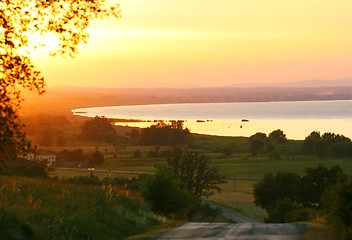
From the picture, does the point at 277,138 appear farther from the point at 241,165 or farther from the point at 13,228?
the point at 13,228

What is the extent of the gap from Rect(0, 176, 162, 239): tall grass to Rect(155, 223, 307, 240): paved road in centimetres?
168

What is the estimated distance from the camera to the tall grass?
14399mm

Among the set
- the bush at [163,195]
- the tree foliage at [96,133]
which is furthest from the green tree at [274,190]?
the tree foliage at [96,133]

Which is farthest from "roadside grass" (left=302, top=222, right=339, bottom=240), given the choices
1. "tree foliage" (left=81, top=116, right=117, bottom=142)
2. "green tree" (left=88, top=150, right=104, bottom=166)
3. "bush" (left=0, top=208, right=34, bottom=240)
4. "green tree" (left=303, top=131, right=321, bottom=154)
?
"tree foliage" (left=81, top=116, right=117, bottom=142)

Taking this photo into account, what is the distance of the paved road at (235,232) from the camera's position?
15609 millimetres

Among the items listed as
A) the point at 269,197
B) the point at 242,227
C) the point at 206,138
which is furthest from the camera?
the point at 206,138

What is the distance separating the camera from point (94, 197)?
66.3ft

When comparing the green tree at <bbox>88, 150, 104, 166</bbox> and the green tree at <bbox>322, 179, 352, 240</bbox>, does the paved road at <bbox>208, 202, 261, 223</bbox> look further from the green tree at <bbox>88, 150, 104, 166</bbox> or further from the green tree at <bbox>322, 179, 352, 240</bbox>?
the green tree at <bbox>88, 150, 104, 166</bbox>

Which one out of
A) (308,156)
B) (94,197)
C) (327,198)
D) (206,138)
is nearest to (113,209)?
(94,197)

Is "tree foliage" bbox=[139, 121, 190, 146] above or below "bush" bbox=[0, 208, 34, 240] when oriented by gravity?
above

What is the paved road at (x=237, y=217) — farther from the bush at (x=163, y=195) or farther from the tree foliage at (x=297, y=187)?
the bush at (x=163, y=195)

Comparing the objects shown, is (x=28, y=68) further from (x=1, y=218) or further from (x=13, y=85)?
(x=1, y=218)

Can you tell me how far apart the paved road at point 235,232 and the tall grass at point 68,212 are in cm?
168

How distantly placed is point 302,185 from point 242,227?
167 ft
